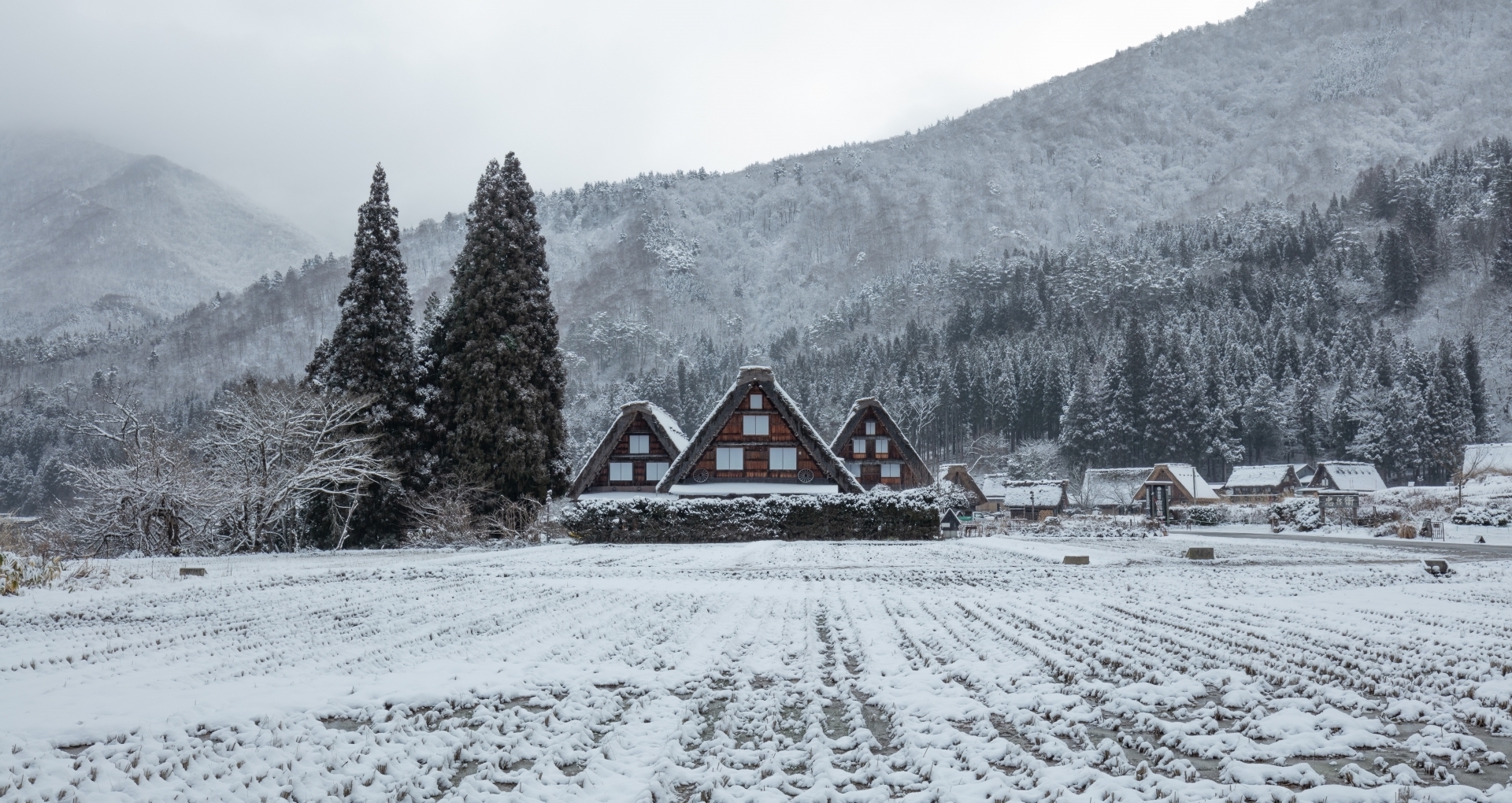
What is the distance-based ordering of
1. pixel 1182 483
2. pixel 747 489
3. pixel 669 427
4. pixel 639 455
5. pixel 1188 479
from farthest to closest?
1. pixel 1188 479
2. pixel 1182 483
3. pixel 669 427
4. pixel 639 455
5. pixel 747 489

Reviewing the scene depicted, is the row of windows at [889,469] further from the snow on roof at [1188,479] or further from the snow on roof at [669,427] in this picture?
the snow on roof at [1188,479]

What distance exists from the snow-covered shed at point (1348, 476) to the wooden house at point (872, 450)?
40.7m

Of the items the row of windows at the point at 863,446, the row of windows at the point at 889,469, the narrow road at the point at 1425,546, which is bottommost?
the narrow road at the point at 1425,546

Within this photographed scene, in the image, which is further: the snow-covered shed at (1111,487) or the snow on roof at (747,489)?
the snow-covered shed at (1111,487)

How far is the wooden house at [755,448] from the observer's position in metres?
35.2

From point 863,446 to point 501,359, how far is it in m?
24.3

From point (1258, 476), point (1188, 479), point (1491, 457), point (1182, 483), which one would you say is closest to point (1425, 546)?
point (1182, 483)

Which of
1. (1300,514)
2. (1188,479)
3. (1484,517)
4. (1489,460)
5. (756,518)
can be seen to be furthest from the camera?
(1188,479)

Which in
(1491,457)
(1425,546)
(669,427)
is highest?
(669,427)

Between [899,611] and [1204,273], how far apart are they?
140343 mm

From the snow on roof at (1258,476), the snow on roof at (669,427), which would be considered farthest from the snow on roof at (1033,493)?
the snow on roof at (669,427)

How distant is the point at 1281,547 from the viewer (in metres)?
25.3

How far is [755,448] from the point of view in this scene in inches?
1411

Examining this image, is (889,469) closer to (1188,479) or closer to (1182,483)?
(1182,483)
